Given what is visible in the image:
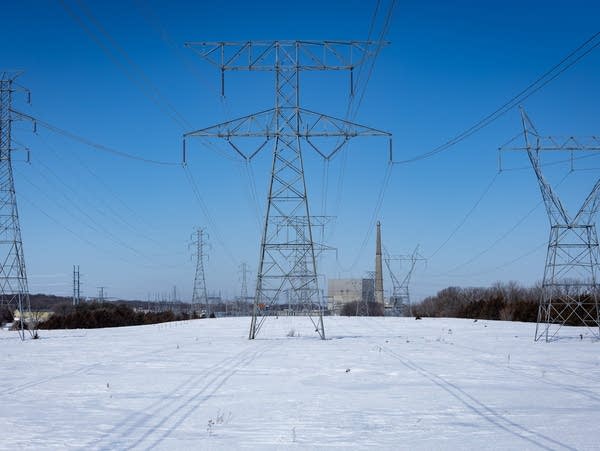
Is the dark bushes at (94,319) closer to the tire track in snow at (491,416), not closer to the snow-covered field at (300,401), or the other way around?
the snow-covered field at (300,401)

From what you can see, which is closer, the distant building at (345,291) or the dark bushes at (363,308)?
the dark bushes at (363,308)

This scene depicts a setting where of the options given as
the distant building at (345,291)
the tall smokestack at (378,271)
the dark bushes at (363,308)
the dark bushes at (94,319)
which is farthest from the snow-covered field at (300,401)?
the distant building at (345,291)

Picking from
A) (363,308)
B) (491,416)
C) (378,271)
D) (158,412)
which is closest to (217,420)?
(158,412)

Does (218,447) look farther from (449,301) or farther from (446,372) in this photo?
(449,301)

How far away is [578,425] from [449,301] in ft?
325

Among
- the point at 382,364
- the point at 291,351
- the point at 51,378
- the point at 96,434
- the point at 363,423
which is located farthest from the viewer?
the point at 291,351

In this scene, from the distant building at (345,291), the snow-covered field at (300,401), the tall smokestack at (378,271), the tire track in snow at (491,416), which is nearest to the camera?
the tire track in snow at (491,416)

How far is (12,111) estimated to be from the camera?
2667cm

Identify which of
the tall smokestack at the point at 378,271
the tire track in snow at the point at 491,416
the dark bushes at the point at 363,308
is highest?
the tall smokestack at the point at 378,271

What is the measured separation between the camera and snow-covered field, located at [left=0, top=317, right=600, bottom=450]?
305 inches

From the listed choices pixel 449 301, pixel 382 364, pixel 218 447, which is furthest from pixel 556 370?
pixel 449 301

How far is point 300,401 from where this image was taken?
1056cm

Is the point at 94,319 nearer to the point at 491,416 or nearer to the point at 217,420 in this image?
the point at 217,420

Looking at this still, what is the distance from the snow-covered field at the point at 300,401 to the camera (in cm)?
773
